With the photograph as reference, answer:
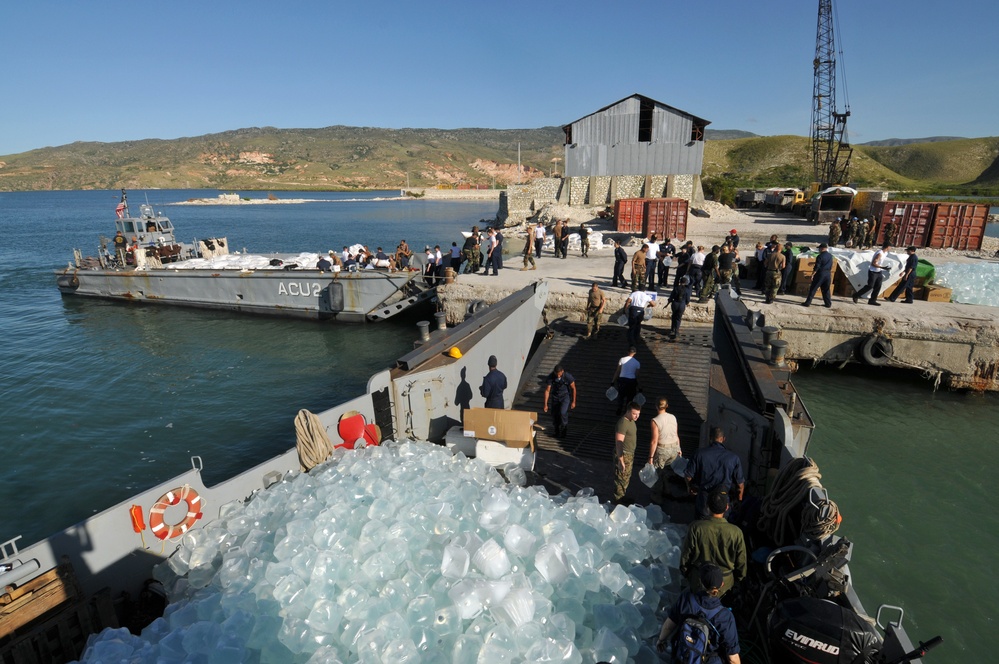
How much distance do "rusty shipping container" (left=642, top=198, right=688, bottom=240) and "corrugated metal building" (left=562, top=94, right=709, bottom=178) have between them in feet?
44.9

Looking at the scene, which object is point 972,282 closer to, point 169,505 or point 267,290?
point 169,505

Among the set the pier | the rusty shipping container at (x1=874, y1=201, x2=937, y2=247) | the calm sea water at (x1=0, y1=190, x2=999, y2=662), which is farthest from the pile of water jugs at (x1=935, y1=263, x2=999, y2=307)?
the rusty shipping container at (x1=874, y1=201, x2=937, y2=247)

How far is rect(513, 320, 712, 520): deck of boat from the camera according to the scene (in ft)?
21.4

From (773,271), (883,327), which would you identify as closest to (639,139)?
(773,271)

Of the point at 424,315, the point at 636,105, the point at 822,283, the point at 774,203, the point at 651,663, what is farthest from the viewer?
the point at 774,203

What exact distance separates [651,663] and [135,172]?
632ft

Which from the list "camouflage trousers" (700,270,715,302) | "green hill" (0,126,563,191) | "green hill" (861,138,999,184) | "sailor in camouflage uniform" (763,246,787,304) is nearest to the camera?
"sailor in camouflage uniform" (763,246,787,304)

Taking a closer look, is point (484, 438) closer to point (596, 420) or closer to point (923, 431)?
point (596, 420)

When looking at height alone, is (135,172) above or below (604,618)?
above

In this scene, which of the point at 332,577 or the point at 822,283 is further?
the point at 822,283

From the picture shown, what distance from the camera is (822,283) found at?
12398 millimetres

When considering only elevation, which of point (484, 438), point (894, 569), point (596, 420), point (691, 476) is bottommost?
point (894, 569)

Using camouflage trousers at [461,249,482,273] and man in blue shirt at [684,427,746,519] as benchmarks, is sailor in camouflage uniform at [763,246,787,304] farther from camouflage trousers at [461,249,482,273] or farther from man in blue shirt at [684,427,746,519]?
man in blue shirt at [684,427,746,519]

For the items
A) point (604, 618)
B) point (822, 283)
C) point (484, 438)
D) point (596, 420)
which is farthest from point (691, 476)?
point (822, 283)
